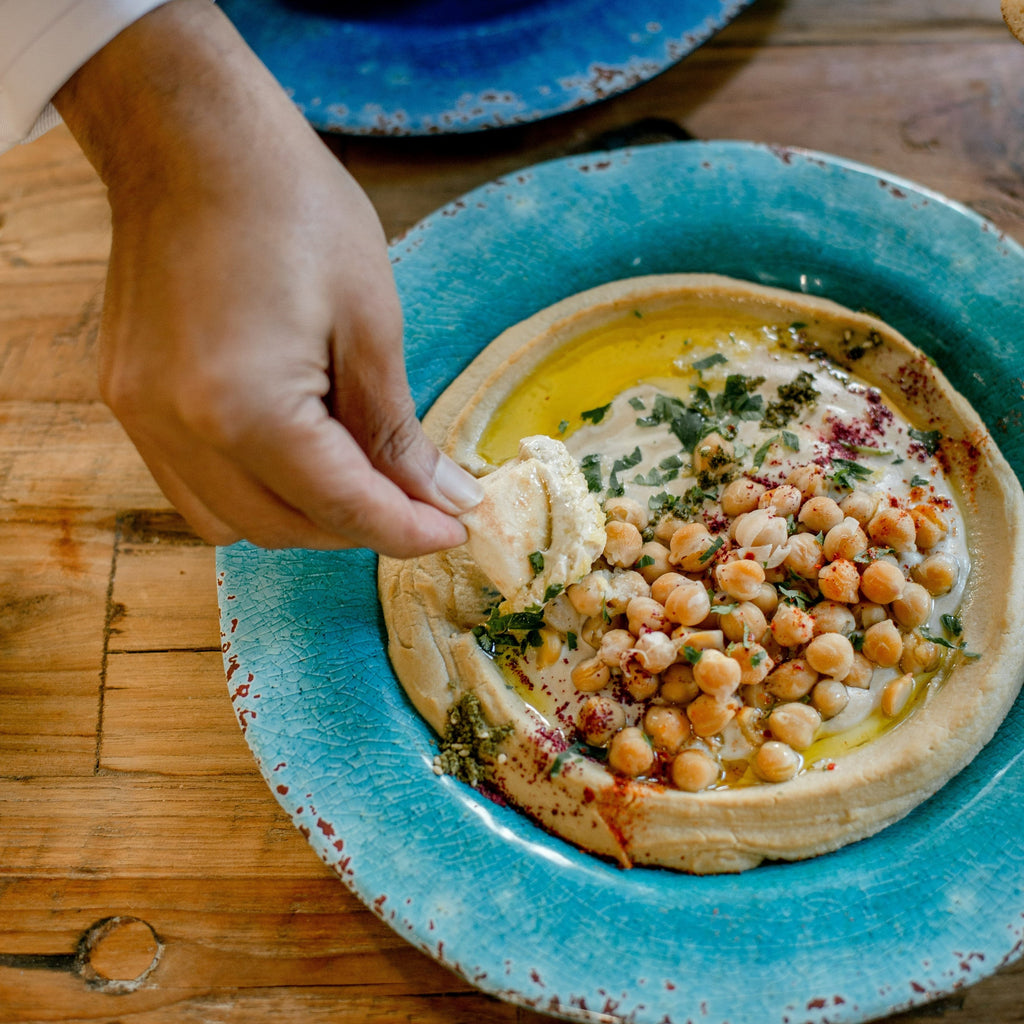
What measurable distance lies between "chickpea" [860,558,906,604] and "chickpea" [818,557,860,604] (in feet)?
0.09

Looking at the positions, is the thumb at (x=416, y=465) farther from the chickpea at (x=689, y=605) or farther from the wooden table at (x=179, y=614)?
the wooden table at (x=179, y=614)

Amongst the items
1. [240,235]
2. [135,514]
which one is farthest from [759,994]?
[135,514]

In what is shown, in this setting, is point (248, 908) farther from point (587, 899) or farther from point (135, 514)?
point (135, 514)

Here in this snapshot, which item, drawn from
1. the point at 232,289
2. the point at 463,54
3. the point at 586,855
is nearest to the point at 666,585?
the point at 586,855

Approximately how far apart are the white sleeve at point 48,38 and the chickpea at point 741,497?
6.21 feet

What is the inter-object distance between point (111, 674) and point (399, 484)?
134 cm

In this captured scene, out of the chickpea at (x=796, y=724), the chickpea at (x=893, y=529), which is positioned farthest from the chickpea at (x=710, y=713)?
the chickpea at (x=893, y=529)

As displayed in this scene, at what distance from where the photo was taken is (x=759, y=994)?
1903 millimetres

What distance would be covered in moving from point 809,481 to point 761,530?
27 cm

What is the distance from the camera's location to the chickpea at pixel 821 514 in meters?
2.45

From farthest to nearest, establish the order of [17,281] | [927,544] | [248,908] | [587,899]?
[17,281], [927,544], [248,908], [587,899]

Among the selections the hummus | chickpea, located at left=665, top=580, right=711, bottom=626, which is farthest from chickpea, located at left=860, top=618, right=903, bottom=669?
chickpea, located at left=665, top=580, right=711, bottom=626

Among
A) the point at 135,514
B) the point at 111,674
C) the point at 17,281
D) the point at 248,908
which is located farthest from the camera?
the point at 17,281

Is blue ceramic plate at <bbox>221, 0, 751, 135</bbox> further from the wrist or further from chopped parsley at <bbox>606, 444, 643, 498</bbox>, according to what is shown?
the wrist
